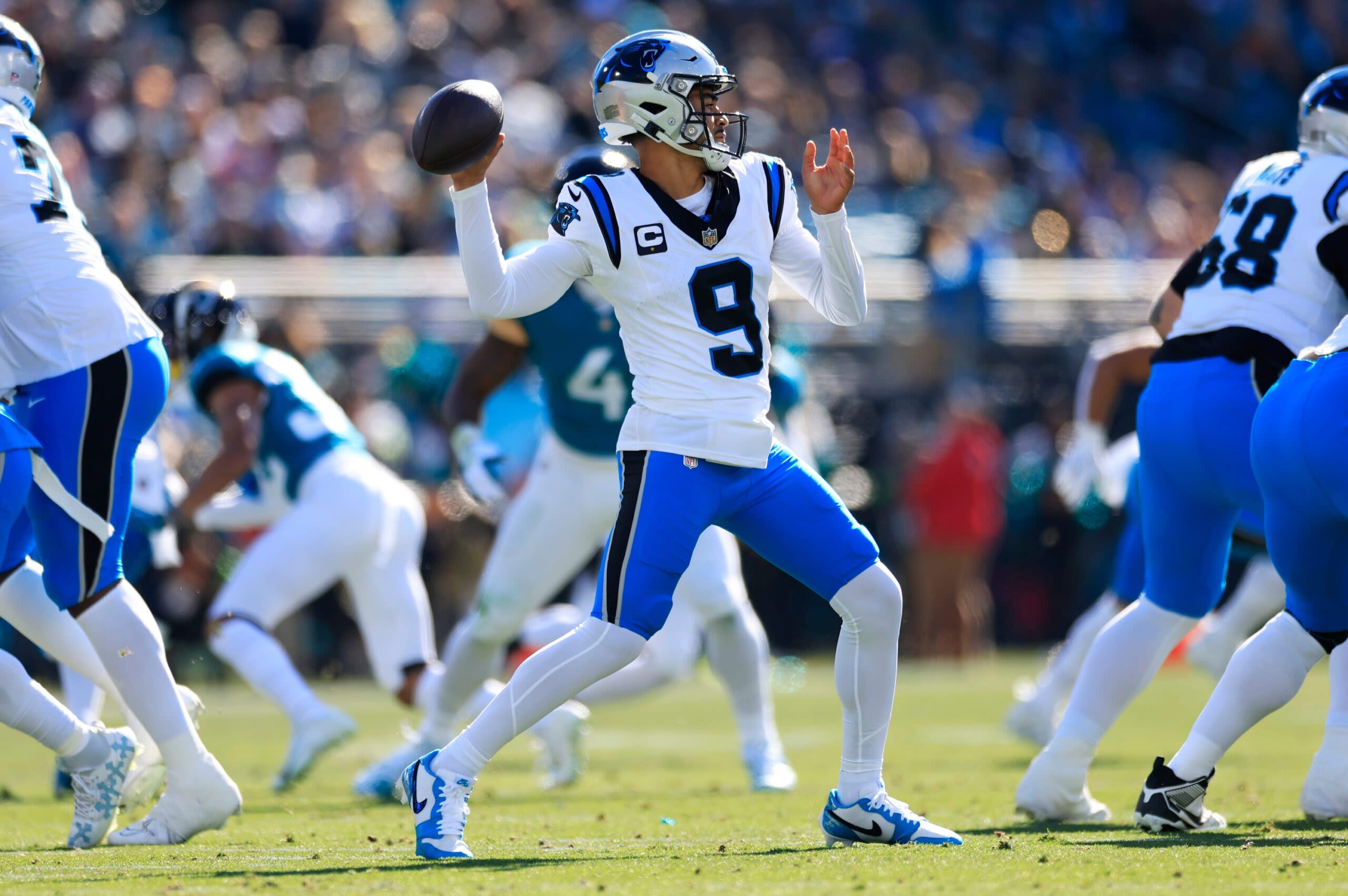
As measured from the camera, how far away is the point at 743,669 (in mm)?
6672

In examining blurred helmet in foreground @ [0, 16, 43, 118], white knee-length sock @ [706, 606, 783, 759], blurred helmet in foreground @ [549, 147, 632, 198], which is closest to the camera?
blurred helmet in foreground @ [0, 16, 43, 118]

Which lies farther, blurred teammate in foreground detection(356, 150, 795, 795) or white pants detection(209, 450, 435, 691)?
white pants detection(209, 450, 435, 691)

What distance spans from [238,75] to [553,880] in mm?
12574

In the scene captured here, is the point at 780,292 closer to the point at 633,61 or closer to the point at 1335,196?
the point at 1335,196

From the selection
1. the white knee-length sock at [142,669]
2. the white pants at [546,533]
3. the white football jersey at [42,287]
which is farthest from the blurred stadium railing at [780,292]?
the white knee-length sock at [142,669]

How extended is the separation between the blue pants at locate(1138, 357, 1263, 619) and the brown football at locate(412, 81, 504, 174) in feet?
6.70

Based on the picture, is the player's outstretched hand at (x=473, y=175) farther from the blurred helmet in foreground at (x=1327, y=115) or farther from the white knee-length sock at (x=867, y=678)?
the blurred helmet in foreground at (x=1327, y=115)

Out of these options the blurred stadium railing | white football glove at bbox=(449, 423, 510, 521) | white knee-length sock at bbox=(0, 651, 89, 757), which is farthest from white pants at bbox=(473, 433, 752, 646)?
the blurred stadium railing

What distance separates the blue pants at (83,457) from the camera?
15.3ft

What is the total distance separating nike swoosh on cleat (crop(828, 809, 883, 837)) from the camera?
444cm

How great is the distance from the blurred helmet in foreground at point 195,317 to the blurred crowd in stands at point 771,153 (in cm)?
424

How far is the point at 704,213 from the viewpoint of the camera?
4.39m

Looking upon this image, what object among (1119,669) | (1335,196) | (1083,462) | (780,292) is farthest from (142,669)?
(780,292)

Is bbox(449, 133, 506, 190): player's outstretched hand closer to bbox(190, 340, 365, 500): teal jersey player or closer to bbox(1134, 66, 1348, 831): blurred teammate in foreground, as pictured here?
bbox(1134, 66, 1348, 831): blurred teammate in foreground
